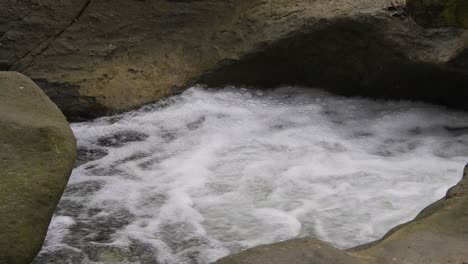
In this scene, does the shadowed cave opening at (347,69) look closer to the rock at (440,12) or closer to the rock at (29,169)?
the rock at (440,12)

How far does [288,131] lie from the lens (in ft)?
15.3

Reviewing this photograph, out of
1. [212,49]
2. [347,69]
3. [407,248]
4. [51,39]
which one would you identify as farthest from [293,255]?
[51,39]

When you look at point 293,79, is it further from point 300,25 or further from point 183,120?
point 183,120

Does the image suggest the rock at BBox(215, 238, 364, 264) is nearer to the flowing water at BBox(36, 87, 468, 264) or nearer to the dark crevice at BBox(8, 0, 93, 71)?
the flowing water at BBox(36, 87, 468, 264)

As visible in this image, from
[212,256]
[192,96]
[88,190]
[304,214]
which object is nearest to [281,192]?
[304,214]

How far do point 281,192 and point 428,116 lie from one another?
61.2 inches

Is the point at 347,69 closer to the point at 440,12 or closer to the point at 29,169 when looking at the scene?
the point at 440,12

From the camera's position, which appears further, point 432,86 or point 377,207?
point 432,86

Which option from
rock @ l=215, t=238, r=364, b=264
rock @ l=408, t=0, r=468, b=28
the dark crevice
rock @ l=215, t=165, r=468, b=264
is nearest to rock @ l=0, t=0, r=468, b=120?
the dark crevice

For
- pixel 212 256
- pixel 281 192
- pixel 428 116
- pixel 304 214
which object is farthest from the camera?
pixel 428 116

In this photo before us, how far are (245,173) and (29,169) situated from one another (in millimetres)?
1478

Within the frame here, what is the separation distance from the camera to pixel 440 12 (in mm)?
3592

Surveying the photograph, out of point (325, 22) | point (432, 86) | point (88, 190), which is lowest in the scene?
point (88, 190)

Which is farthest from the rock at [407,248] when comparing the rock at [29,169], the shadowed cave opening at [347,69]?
the shadowed cave opening at [347,69]
